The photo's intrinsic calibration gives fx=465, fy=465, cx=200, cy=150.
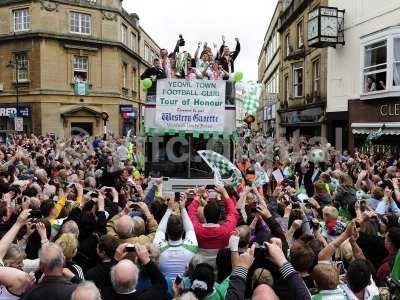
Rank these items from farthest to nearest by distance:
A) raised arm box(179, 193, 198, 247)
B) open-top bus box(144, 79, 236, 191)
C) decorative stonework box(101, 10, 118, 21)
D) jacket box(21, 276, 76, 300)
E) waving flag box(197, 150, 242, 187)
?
decorative stonework box(101, 10, 118, 21)
open-top bus box(144, 79, 236, 191)
waving flag box(197, 150, 242, 187)
raised arm box(179, 193, 198, 247)
jacket box(21, 276, 76, 300)

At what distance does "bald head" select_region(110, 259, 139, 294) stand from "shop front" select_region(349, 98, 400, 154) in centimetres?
1399

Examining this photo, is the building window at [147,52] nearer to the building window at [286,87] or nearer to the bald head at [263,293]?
the building window at [286,87]

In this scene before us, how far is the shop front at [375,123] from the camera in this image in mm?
17344

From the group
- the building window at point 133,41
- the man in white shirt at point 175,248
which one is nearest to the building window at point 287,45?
the building window at point 133,41

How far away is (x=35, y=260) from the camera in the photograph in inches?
177

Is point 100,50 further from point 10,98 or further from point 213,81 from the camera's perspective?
point 213,81

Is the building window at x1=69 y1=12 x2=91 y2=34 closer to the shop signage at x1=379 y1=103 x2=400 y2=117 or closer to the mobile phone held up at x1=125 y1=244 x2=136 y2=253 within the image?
the shop signage at x1=379 y1=103 x2=400 y2=117

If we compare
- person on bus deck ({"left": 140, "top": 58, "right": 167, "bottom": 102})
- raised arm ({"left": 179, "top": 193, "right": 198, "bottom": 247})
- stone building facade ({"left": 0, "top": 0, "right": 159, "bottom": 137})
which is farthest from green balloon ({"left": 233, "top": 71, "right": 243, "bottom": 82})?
stone building facade ({"left": 0, "top": 0, "right": 159, "bottom": 137})

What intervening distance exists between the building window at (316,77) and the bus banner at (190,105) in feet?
51.4

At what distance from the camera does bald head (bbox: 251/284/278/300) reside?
A: 331 cm

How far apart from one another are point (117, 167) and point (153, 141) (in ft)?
7.05

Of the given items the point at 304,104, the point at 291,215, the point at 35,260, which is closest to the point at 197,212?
the point at 291,215

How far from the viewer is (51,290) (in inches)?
137

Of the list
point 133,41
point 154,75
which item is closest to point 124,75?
point 133,41
